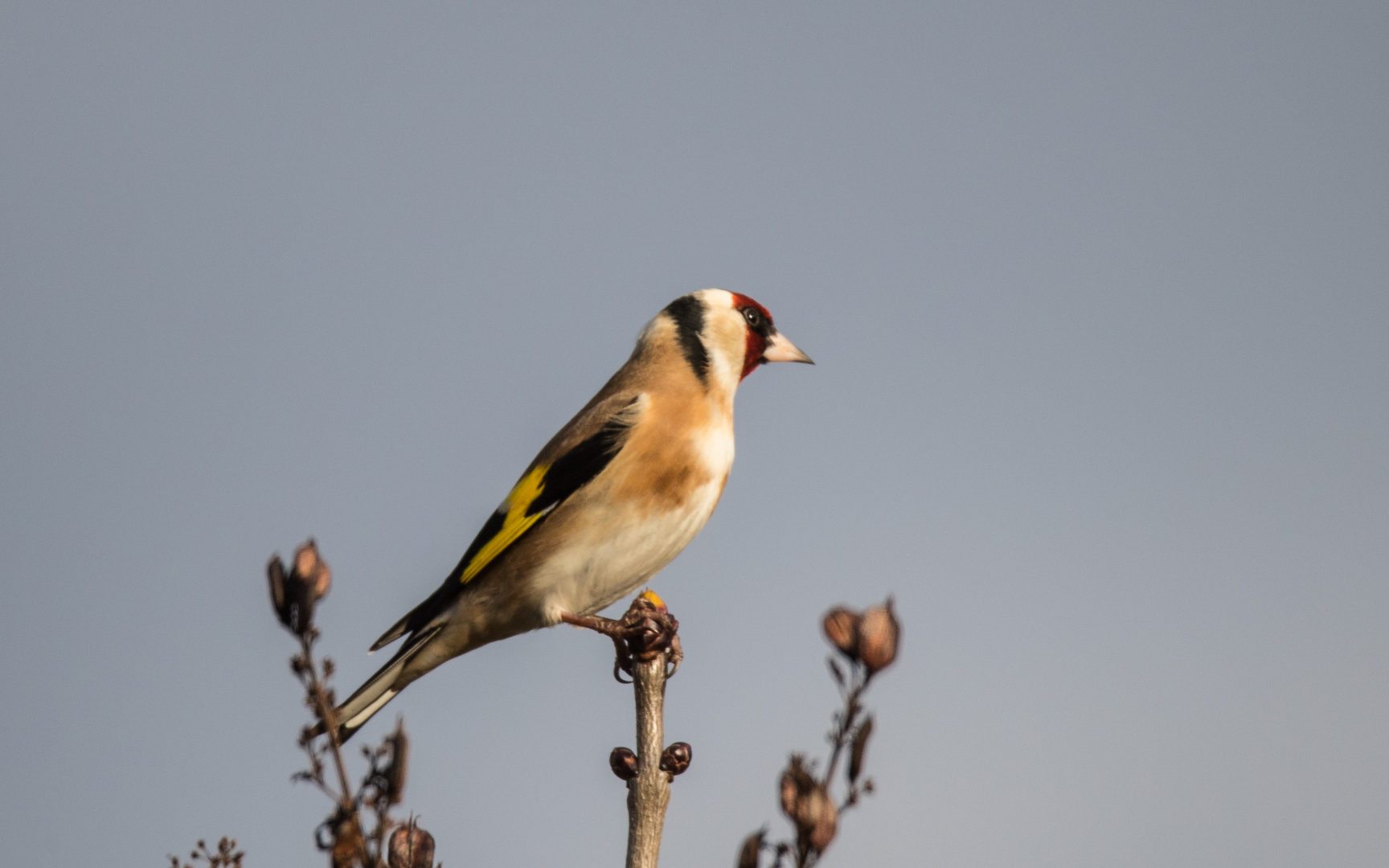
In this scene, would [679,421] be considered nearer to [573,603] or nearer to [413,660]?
[573,603]

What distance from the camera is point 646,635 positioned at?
3.08m

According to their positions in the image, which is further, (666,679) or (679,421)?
(679,421)

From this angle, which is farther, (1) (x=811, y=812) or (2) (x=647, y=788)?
(2) (x=647, y=788)

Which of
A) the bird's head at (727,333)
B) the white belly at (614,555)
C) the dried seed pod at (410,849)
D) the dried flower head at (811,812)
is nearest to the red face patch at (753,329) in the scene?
the bird's head at (727,333)

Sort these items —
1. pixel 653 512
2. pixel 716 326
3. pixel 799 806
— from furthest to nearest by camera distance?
pixel 716 326
pixel 653 512
pixel 799 806

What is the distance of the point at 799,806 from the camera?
5.01 feet

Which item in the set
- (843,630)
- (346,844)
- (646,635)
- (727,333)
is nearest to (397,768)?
(346,844)

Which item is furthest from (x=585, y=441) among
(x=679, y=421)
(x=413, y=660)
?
(x=413, y=660)

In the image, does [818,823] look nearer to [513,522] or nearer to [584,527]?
[584,527]

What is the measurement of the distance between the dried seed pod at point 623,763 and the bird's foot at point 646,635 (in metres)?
0.35

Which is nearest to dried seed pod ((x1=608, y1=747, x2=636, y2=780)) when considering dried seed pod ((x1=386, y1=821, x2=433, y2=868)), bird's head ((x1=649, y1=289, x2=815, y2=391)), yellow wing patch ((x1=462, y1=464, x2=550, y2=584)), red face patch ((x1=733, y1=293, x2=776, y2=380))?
dried seed pod ((x1=386, y1=821, x2=433, y2=868))

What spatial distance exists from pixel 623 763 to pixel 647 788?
0.28 ft

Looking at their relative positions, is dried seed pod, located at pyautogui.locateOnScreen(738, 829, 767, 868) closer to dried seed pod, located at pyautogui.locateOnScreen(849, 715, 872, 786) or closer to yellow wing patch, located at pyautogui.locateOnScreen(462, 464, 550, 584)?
dried seed pod, located at pyautogui.locateOnScreen(849, 715, 872, 786)

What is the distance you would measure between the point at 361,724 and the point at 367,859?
102 inches
